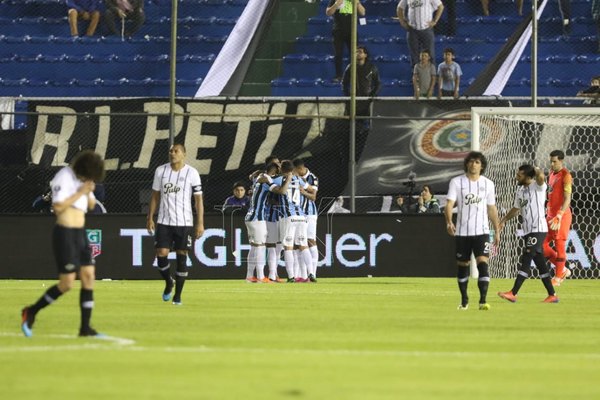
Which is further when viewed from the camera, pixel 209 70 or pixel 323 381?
pixel 209 70

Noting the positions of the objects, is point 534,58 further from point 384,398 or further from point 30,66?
point 384,398

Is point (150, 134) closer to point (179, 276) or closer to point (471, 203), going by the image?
point (179, 276)

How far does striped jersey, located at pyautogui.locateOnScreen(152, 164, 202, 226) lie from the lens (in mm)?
18953

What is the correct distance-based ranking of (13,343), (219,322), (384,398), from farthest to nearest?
1. (219,322)
2. (13,343)
3. (384,398)

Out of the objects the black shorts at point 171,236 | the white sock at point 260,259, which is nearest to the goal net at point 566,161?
the white sock at point 260,259

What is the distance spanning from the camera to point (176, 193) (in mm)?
18969

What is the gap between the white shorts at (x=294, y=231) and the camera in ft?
86.2

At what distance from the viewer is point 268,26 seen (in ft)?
103

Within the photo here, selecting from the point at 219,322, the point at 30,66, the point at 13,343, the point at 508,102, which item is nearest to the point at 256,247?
the point at 508,102

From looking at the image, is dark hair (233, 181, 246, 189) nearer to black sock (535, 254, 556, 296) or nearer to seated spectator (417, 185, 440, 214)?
seated spectator (417, 185, 440, 214)

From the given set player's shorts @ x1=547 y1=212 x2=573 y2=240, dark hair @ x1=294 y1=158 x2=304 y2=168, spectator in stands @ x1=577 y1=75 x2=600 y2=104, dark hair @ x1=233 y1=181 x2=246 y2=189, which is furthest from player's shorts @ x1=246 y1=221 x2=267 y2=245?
spectator in stands @ x1=577 y1=75 x2=600 y2=104

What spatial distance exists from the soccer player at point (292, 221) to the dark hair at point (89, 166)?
13.5m

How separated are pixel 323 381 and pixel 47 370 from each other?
1.98 metres

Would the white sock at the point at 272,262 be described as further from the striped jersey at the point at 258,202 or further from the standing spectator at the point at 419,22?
the standing spectator at the point at 419,22
